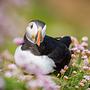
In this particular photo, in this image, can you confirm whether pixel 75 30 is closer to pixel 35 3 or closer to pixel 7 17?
pixel 35 3

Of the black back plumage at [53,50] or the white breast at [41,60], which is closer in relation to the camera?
the white breast at [41,60]

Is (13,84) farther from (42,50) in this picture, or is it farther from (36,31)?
(42,50)

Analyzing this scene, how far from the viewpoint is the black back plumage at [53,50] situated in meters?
3.38

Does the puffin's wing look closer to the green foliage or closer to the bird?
the bird

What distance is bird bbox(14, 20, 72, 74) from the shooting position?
3205 mm

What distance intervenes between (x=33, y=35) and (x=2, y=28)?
1168 millimetres

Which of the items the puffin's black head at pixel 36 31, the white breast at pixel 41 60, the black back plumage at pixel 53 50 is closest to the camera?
the puffin's black head at pixel 36 31

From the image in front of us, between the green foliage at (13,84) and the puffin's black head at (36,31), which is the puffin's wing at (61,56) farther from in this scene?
the green foliage at (13,84)

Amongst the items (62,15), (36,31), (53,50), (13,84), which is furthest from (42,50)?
(62,15)

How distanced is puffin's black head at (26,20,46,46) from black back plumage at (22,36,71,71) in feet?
0.33

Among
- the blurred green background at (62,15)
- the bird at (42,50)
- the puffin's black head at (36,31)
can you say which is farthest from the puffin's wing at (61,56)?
the blurred green background at (62,15)

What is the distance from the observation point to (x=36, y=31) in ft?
10.5

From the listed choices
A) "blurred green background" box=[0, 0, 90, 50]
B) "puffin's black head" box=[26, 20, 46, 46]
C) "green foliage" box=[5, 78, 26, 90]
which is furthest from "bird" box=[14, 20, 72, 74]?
"blurred green background" box=[0, 0, 90, 50]

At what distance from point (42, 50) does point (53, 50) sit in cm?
11
